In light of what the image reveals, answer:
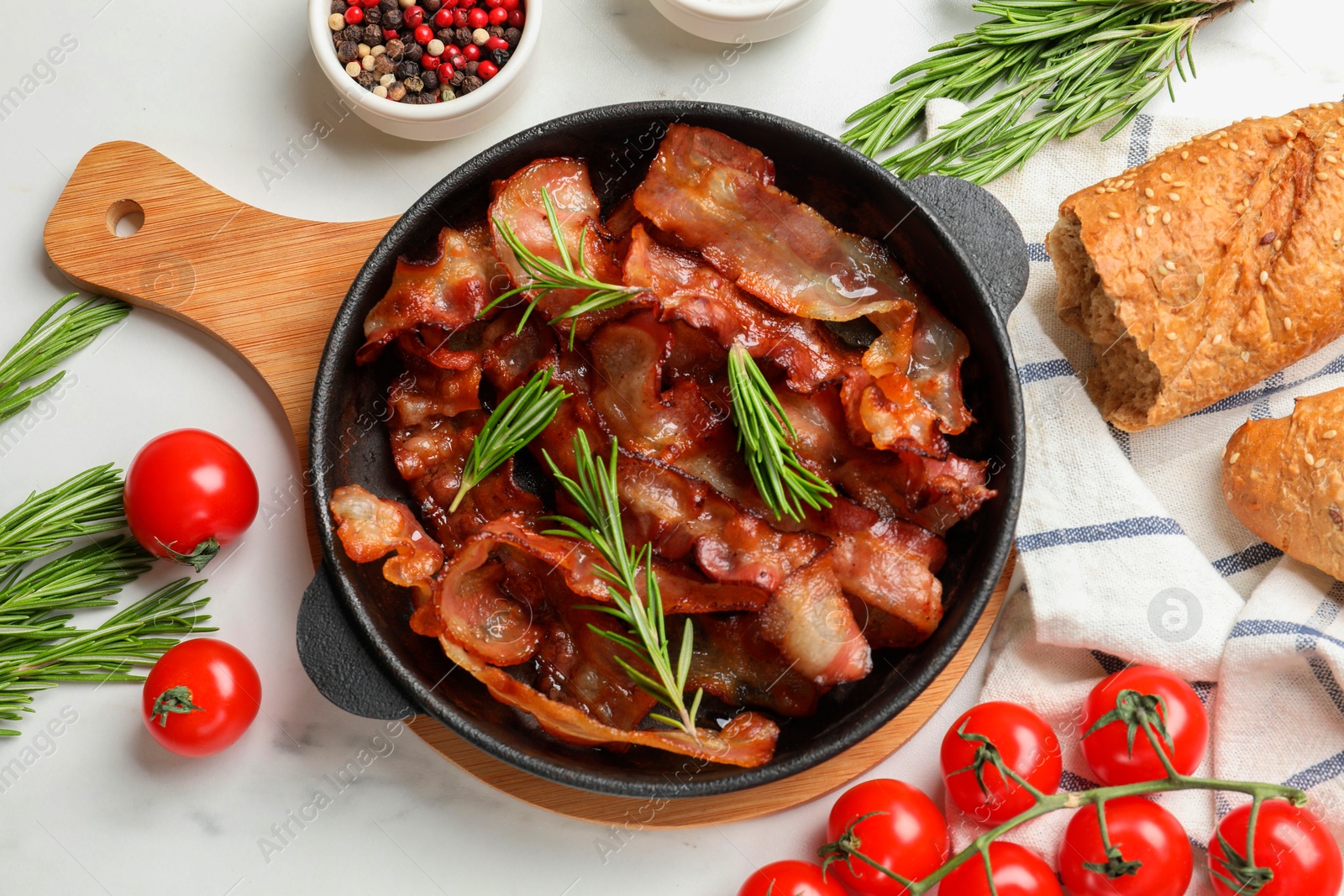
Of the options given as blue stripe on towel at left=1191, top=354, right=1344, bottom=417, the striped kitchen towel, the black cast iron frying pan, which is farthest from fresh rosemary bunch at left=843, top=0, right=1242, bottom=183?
blue stripe on towel at left=1191, top=354, right=1344, bottom=417

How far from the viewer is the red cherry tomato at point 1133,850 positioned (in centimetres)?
209

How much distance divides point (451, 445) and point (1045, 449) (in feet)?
4.55

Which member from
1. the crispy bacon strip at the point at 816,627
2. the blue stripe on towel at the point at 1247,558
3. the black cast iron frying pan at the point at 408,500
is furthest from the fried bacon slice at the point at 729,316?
the blue stripe on towel at the point at 1247,558

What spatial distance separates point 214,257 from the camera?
239 cm

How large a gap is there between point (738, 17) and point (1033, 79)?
729 millimetres

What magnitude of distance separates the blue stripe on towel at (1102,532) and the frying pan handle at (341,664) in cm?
144

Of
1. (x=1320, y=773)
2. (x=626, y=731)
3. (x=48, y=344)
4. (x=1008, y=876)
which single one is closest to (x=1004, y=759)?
(x=1008, y=876)

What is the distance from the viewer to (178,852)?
→ 8.00 feet

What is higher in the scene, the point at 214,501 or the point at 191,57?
the point at 191,57

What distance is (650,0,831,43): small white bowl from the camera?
7.83ft

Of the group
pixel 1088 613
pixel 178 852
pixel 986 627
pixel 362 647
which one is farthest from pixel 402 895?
pixel 1088 613

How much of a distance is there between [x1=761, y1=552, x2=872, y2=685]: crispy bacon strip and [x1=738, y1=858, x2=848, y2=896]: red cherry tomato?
21.9 inches

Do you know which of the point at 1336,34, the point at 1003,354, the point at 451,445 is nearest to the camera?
the point at 1003,354

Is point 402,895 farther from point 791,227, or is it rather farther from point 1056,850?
point 791,227
